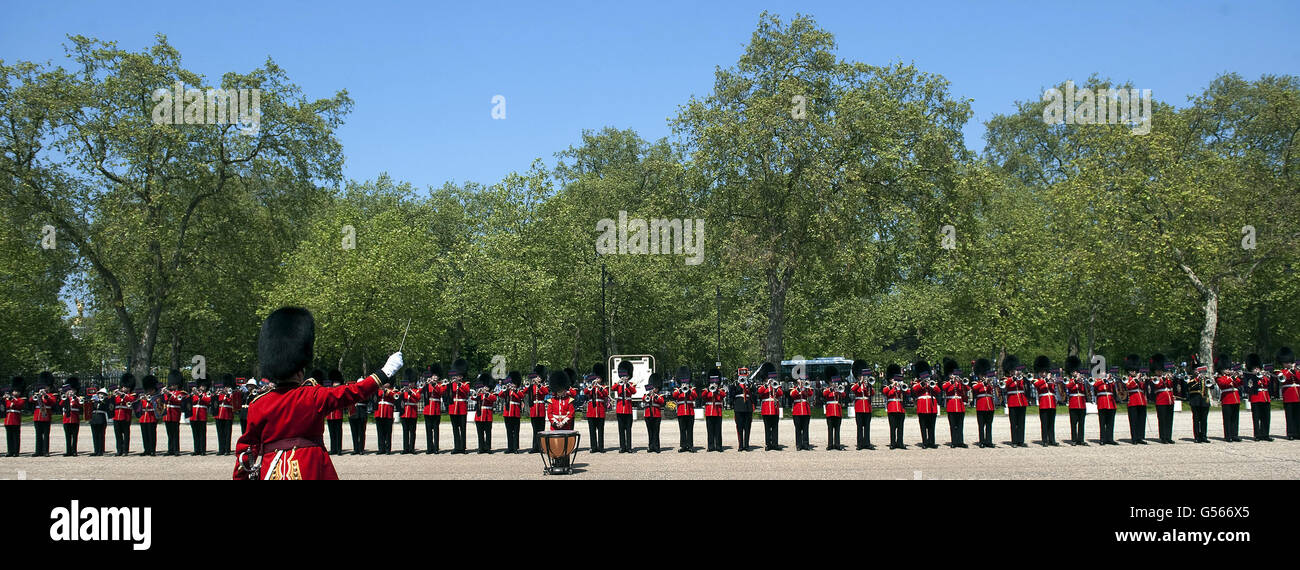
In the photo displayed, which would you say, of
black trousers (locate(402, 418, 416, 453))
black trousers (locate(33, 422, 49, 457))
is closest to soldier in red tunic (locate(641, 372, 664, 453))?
black trousers (locate(402, 418, 416, 453))

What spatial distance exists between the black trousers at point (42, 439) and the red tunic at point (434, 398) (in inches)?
328

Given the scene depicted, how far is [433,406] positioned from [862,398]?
8.98 m

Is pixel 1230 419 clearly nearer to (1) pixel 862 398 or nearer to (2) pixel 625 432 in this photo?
(1) pixel 862 398

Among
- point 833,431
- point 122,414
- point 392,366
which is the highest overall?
point 392,366

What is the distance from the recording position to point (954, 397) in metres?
17.8

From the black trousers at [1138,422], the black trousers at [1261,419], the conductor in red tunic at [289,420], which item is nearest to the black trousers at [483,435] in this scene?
the conductor in red tunic at [289,420]

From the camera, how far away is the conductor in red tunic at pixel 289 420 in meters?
6.23

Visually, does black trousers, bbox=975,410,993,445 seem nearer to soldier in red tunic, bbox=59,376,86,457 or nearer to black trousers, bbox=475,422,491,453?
black trousers, bbox=475,422,491,453

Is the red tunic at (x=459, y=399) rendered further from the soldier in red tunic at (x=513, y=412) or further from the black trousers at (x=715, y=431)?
the black trousers at (x=715, y=431)

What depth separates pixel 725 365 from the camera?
51.5 m

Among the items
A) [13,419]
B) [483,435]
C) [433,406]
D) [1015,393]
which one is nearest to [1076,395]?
[1015,393]

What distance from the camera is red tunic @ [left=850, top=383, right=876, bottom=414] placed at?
59.6 ft
